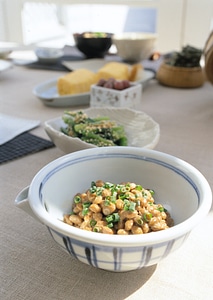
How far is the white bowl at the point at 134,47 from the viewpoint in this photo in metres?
1.27

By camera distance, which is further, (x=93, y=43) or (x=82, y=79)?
(x=93, y=43)

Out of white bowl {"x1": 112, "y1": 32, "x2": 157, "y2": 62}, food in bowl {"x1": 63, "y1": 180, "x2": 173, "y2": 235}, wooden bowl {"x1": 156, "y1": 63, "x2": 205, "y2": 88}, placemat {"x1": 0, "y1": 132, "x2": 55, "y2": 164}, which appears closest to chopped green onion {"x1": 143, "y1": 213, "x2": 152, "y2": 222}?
food in bowl {"x1": 63, "y1": 180, "x2": 173, "y2": 235}

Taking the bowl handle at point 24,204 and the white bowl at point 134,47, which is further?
the white bowl at point 134,47

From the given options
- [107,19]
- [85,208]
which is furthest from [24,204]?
[107,19]

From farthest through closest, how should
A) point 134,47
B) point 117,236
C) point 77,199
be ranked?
point 134,47 → point 77,199 → point 117,236

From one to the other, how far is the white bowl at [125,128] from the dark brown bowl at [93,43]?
0.65 meters

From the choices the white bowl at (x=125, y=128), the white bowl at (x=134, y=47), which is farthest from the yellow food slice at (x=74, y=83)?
the white bowl at (x=134, y=47)

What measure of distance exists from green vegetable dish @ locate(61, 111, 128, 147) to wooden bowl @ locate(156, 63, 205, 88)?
0.48 m

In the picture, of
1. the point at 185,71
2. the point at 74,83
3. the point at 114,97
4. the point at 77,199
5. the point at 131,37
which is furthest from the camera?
the point at 131,37

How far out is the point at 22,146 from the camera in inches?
27.4

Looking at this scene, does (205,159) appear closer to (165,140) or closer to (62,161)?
(165,140)

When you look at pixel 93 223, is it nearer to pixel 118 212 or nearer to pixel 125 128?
pixel 118 212

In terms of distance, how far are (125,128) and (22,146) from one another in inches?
8.2

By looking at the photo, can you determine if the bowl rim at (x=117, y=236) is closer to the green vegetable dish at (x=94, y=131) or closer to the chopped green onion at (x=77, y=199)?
the chopped green onion at (x=77, y=199)
